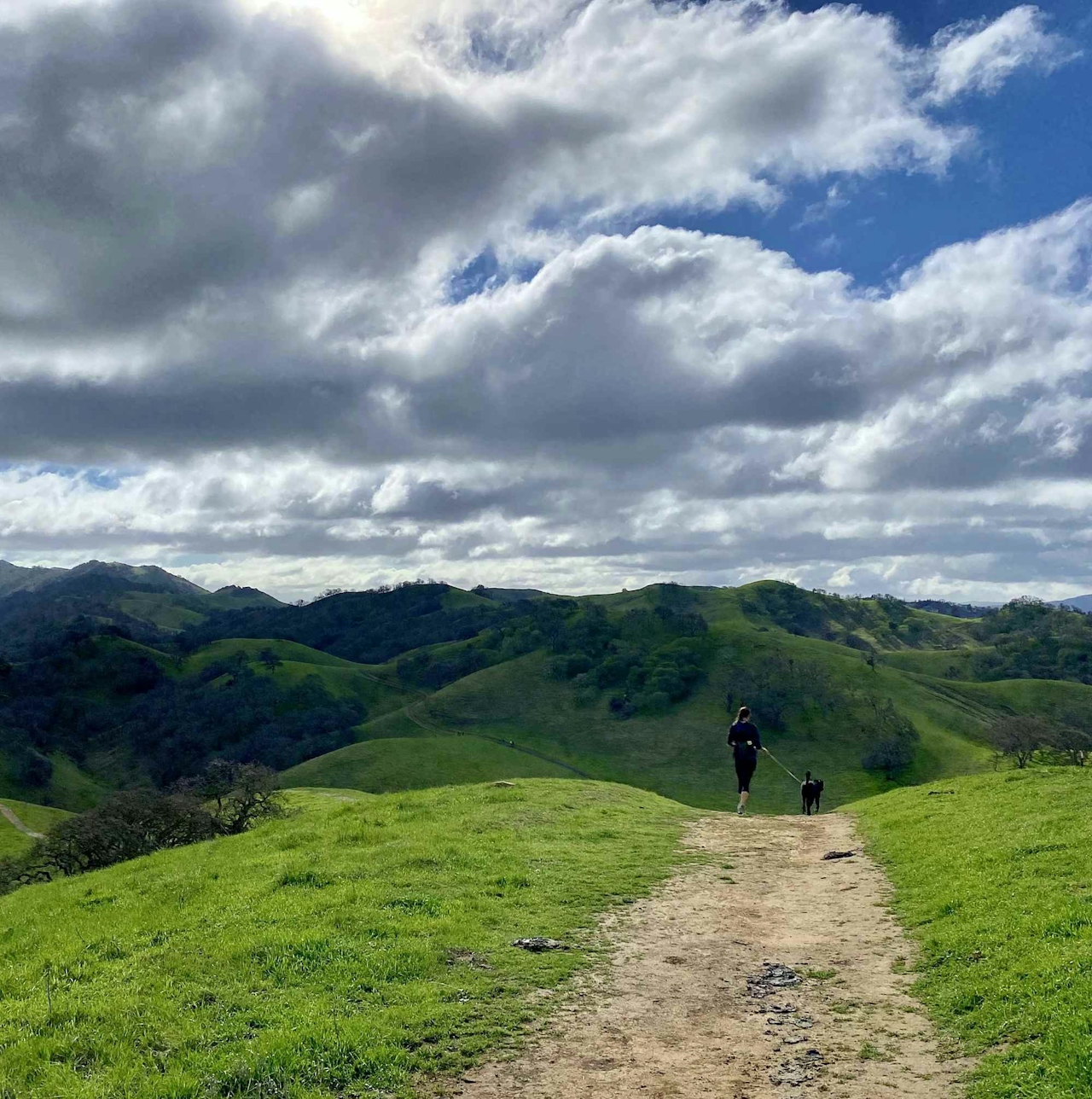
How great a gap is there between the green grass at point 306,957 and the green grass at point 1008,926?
586cm

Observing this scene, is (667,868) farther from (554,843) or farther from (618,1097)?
Result: (618,1097)

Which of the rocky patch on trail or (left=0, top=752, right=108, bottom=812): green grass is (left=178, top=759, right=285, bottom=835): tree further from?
(left=0, top=752, right=108, bottom=812): green grass


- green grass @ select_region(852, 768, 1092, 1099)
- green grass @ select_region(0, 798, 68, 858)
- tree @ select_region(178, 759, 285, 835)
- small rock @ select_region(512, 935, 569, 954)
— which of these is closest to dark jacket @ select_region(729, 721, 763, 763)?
green grass @ select_region(852, 768, 1092, 1099)

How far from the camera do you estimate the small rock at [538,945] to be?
583 inches

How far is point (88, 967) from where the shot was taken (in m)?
14.7

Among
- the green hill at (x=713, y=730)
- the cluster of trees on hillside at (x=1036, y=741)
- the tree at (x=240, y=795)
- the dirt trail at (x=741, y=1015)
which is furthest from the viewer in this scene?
the green hill at (x=713, y=730)

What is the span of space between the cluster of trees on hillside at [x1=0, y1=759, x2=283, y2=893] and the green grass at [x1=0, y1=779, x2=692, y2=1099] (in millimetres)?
7400

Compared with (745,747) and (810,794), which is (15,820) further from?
(745,747)

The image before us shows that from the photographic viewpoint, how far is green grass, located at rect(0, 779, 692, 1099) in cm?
1048

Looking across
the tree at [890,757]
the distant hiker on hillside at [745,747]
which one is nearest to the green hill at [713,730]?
the tree at [890,757]

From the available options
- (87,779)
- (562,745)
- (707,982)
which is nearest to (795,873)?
(707,982)

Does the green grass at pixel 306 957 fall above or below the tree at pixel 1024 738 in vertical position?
above

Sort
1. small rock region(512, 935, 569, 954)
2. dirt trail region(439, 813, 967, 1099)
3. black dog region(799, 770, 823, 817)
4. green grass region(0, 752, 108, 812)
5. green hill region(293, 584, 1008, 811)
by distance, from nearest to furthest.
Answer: dirt trail region(439, 813, 967, 1099) < small rock region(512, 935, 569, 954) < black dog region(799, 770, 823, 817) < green hill region(293, 584, 1008, 811) < green grass region(0, 752, 108, 812)

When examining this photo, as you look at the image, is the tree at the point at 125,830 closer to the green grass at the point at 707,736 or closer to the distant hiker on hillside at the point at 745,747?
the distant hiker on hillside at the point at 745,747
